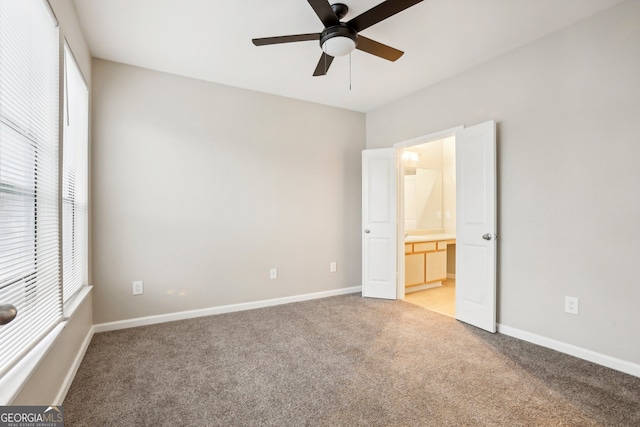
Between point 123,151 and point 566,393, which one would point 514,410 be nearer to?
point 566,393

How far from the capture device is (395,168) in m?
4.13

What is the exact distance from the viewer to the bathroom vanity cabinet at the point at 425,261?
4508 mm

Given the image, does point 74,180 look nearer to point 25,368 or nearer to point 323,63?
point 25,368

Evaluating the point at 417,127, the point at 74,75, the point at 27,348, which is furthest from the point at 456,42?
the point at 27,348

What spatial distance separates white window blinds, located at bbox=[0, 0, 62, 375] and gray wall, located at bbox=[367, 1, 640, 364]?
349cm

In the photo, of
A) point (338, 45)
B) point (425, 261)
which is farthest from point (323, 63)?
point (425, 261)

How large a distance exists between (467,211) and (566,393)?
1.72 metres

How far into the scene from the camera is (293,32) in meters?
2.64

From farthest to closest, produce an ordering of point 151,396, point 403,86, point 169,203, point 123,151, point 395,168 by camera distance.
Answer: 1. point 395,168
2. point 403,86
3. point 169,203
4. point 123,151
5. point 151,396

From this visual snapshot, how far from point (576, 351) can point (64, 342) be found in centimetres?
373

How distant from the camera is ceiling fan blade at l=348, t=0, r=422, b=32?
5.94 feet

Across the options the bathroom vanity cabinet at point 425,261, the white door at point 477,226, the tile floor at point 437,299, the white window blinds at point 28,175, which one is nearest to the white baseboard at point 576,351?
the white door at point 477,226

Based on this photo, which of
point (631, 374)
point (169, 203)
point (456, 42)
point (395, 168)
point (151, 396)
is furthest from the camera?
point (395, 168)

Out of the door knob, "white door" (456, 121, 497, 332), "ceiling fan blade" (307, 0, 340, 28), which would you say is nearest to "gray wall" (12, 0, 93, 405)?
the door knob
